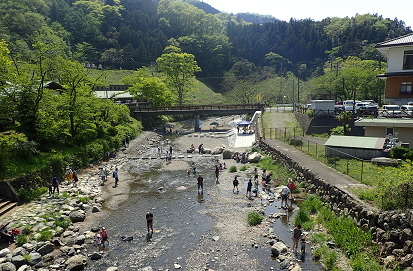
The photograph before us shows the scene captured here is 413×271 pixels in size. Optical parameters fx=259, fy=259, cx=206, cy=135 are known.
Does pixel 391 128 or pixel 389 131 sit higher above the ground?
pixel 391 128

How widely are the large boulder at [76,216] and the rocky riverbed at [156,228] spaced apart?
0.25ft

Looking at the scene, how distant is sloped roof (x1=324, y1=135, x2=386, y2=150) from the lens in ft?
67.3

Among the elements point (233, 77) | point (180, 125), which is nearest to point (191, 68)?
point (180, 125)

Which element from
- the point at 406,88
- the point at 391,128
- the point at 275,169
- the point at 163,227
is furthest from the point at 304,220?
the point at 406,88

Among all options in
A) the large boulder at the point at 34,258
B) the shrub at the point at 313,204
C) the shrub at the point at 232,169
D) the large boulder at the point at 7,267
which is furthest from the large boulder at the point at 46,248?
the shrub at the point at 232,169

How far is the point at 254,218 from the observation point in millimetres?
16141

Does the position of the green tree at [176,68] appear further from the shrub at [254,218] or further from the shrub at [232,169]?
the shrub at [254,218]

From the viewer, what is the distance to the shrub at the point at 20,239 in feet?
45.9

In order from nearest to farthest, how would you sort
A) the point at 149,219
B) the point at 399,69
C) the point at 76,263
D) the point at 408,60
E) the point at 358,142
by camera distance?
the point at 76,263, the point at 149,219, the point at 358,142, the point at 408,60, the point at 399,69

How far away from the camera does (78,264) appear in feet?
41.0

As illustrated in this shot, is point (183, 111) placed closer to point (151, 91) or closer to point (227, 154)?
point (151, 91)

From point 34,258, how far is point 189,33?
444ft

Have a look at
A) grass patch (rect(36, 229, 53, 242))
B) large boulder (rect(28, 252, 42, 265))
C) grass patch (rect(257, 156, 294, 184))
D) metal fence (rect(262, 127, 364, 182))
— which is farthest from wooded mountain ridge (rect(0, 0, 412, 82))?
large boulder (rect(28, 252, 42, 265))

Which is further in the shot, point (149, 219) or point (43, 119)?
point (43, 119)
